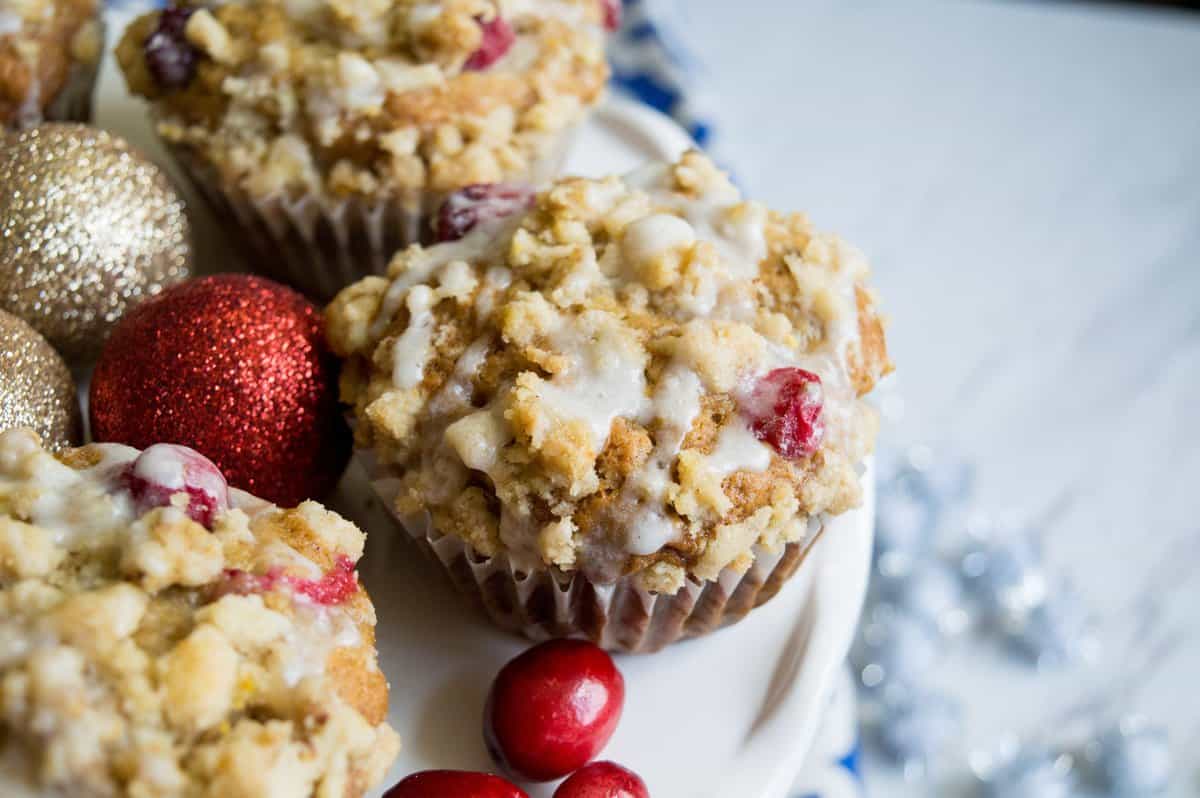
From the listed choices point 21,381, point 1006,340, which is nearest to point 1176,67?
point 1006,340

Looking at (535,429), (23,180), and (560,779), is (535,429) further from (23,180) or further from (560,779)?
(23,180)

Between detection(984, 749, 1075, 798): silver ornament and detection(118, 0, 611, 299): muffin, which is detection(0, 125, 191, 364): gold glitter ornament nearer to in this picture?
detection(118, 0, 611, 299): muffin

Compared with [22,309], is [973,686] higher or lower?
lower

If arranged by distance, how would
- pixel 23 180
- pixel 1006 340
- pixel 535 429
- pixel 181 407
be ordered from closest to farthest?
1. pixel 535 429
2. pixel 181 407
3. pixel 23 180
4. pixel 1006 340

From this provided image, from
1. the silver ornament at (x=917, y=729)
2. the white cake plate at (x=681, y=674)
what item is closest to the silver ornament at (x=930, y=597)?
the silver ornament at (x=917, y=729)

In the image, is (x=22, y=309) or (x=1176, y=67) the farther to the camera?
(x=1176, y=67)

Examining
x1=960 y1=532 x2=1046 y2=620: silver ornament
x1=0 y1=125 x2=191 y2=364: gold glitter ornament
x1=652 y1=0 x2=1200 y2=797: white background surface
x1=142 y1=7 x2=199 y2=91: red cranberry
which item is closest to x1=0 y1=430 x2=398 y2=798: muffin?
x1=0 y1=125 x2=191 y2=364: gold glitter ornament
